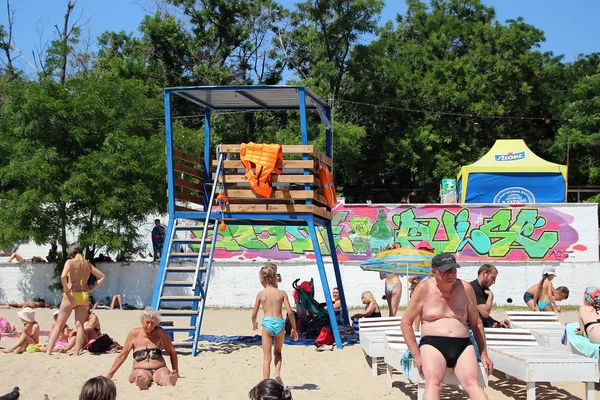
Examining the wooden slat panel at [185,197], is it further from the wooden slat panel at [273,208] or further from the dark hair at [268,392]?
the dark hair at [268,392]

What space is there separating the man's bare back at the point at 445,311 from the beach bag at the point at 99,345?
6.85 meters

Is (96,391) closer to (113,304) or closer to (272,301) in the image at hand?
(272,301)

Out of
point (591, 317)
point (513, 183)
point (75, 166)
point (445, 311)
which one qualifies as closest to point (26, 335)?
point (445, 311)

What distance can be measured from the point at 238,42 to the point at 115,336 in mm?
24020

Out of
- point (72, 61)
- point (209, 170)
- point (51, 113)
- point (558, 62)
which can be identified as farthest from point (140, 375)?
point (558, 62)

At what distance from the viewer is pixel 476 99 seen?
1352 inches

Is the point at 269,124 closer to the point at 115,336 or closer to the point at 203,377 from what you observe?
the point at 115,336

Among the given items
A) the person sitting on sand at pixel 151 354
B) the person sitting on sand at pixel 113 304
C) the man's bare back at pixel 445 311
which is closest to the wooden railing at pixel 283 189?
the person sitting on sand at pixel 151 354

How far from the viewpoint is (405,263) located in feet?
42.5

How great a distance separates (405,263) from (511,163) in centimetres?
1397

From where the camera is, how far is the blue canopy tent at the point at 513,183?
986 inches

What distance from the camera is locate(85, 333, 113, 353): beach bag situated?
38.8 feet

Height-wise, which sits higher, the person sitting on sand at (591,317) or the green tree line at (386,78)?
the green tree line at (386,78)

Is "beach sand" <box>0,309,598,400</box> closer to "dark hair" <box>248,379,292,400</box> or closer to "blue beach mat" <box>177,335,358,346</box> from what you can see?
"blue beach mat" <box>177,335,358,346</box>
